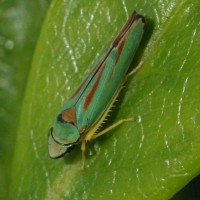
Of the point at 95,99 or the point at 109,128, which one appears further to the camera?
the point at 95,99

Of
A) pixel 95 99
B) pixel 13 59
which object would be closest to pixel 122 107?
pixel 95 99

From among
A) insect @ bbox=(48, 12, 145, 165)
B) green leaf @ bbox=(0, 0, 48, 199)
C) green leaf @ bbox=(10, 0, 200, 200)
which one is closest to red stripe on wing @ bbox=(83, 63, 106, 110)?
insect @ bbox=(48, 12, 145, 165)

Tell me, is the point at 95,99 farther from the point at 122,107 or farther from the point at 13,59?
the point at 13,59

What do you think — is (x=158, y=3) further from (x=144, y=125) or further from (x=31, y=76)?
(x=31, y=76)

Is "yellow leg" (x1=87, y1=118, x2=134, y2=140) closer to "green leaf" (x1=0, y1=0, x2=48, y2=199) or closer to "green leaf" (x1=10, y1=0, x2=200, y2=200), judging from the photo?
"green leaf" (x1=10, y1=0, x2=200, y2=200)

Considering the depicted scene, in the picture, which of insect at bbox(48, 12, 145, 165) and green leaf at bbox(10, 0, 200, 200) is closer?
green leaf at bbox(10, 0, 200, 200)

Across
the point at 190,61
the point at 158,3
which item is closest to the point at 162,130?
the point at 190,61

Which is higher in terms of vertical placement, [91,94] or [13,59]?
[13,59]

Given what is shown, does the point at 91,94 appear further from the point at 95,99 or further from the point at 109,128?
the point at 109,128
